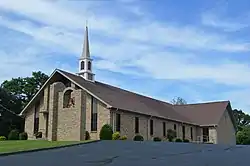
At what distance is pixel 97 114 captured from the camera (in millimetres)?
30406

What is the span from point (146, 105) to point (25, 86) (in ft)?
67.1

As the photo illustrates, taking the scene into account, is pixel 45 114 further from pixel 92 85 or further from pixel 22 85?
pixel 22 85

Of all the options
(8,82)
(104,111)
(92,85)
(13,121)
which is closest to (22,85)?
(8,82)

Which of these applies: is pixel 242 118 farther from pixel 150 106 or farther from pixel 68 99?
pixel 68 99

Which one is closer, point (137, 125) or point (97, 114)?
point (97, 114)

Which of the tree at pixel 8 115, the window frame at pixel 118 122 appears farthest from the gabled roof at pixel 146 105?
the tree at pixel 8 115

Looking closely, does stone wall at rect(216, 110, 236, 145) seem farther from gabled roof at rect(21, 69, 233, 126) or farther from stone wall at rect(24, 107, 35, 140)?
stone wall at rect(24, 107, 35, 140)

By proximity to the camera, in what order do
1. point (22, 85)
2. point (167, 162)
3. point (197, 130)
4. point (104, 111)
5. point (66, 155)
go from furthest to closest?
point (22, 85), point (197, 130), point (104, 111), point (66, 155), point (167, 162)

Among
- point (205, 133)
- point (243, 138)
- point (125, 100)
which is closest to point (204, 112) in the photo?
point (205, 133)

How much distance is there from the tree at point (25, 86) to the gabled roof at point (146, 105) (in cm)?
1674

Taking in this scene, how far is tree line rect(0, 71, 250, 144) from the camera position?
42.9 metres

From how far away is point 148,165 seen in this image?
10930 mm

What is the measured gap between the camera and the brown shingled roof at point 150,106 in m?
31.6

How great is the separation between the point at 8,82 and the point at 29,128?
18.3 meters
